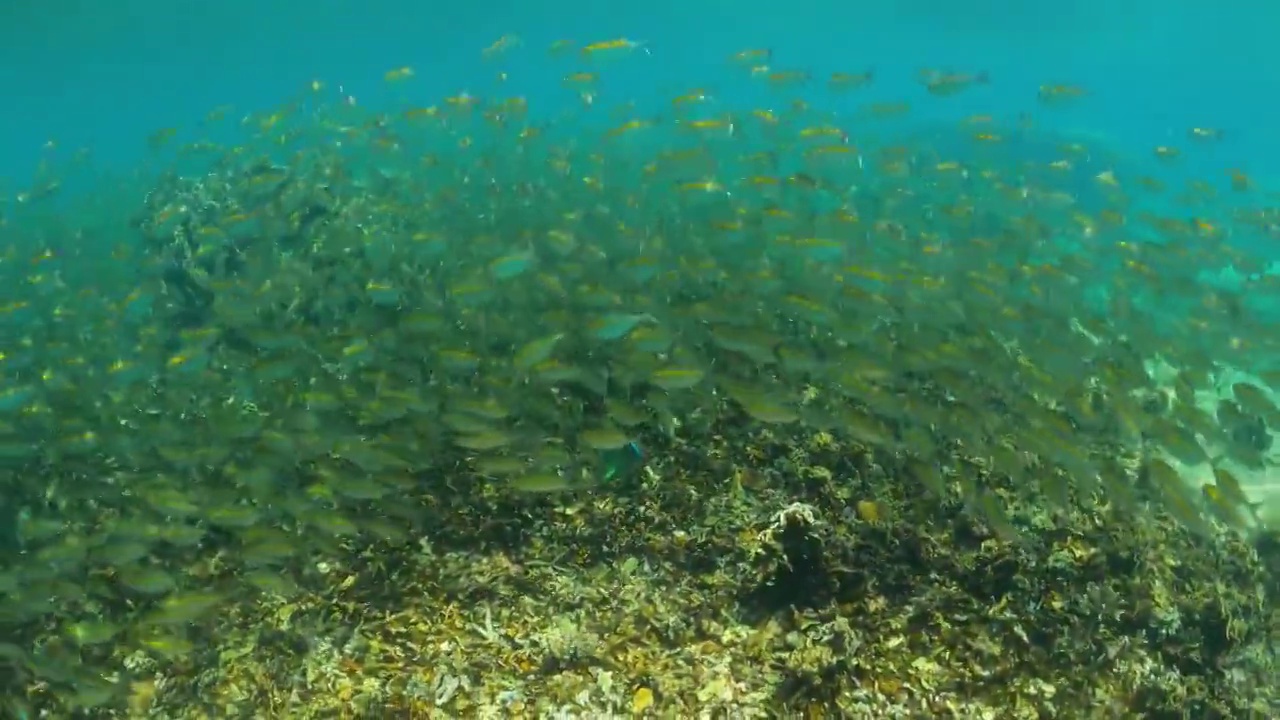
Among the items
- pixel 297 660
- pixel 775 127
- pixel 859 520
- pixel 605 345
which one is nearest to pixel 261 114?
pixel 775 127

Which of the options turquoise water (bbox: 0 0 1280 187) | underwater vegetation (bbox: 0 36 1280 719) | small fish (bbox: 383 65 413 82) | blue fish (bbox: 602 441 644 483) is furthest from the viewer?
turquoise water (bbox: 0 0 1280 187)

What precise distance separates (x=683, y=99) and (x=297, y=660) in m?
6.94

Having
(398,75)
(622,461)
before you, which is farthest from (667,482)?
(398,75)

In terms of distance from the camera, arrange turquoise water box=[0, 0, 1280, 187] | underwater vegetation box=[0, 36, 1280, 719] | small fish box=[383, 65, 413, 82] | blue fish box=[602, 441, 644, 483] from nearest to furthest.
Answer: underwater vegetation box=[0, 36, 1280, 719] → blue fish box=[602, 441, 644, 483] → small fish box=[383, 65, 413, 82] → turquoise water box=[0, 0, 1280, 187]

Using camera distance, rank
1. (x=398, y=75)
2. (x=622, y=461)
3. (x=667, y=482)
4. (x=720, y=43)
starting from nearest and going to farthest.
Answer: (x=667, y=482) → (x=622, y=461) → (x=398, y=75) → (x=720, y=43)

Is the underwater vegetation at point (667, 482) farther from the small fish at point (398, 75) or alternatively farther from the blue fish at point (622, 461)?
the small fish at point (398, 75)

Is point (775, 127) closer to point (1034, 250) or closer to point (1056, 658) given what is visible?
point (1034, 250)

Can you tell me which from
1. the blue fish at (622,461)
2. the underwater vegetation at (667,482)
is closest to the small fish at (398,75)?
the underwater vegetation at (667,482)

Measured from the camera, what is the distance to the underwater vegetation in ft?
15.8

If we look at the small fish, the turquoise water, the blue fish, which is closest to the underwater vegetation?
the blue fish

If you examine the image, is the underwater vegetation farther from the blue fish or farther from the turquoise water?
the turquoise water

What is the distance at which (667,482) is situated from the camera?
19.1 feet

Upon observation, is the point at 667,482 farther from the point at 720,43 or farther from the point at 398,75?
the point at 720,43

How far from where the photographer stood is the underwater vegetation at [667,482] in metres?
4.81
